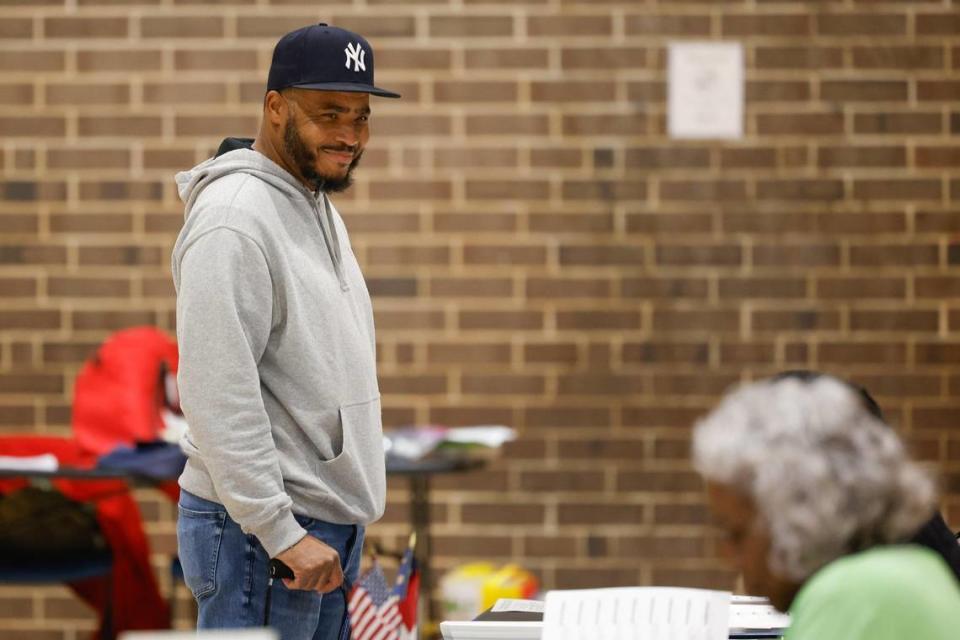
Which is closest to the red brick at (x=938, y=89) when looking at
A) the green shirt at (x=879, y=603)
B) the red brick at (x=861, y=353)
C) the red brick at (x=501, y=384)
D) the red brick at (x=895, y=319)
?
the red brick at (x=895, y=319)

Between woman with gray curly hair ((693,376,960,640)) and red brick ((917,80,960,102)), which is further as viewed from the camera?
red brick ((917,80,960,102))

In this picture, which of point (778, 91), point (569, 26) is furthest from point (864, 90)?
point (569, 26)

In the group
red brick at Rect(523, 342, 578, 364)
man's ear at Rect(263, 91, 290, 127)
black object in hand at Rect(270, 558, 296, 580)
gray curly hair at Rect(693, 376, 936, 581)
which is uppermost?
man's ear at Rect(263, 91, 290, 127)

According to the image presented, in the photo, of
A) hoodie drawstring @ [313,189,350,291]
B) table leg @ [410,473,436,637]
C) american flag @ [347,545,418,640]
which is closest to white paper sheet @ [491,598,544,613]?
american flag @ [347,545,418,640]

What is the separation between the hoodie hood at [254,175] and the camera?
7.34 ft

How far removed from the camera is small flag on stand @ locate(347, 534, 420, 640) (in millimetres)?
2230

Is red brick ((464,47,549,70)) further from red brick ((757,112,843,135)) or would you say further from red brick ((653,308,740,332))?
red brick ((653,308,740,332))

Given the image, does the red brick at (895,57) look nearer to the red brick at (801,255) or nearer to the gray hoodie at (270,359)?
the red brick at (801,255)

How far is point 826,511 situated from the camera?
122 cm

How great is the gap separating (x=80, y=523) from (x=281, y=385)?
1.86 meters

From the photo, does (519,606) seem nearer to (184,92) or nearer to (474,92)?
(474,92)

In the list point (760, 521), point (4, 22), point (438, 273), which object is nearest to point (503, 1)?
point (438, 273)

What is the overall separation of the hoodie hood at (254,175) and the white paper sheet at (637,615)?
31.6 inches

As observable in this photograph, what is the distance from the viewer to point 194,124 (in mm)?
4344
